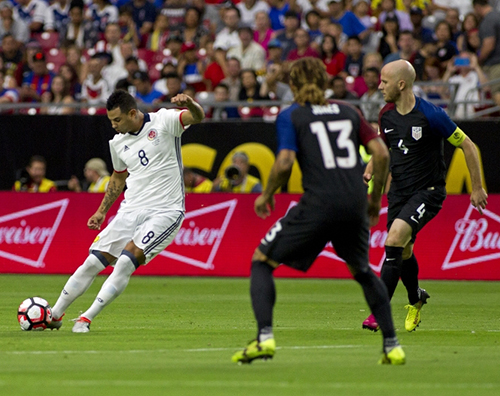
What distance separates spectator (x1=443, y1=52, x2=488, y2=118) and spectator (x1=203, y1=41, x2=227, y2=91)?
184 inches

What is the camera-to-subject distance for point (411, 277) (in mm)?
10398

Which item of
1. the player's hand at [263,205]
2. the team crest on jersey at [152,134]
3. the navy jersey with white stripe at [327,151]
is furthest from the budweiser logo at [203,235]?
the player's hand at [263,205]

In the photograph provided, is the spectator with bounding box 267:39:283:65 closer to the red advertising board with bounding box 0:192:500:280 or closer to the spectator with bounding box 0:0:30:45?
the red advertising board with bounding box 0:192:500:280

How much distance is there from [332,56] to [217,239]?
5255mm

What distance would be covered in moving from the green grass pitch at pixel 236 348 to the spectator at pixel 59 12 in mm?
11356

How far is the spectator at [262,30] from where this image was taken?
22.1 meters

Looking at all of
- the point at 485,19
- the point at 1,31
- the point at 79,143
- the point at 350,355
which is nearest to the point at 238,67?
the point at 79,143

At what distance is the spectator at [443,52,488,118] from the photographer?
19.4 meters

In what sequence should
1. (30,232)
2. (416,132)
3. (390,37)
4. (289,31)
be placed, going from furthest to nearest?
(289,31) → (390,37) → (30,232) → (416,132)

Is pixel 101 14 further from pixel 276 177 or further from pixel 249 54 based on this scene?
pixel 276 177

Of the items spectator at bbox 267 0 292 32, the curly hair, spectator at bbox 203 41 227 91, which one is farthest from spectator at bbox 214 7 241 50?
the curly hair

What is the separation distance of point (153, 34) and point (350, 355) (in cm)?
1631

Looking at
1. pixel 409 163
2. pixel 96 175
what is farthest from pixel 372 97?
pixel 409 163

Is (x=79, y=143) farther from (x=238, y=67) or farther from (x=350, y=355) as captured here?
(x=350, y=355)
